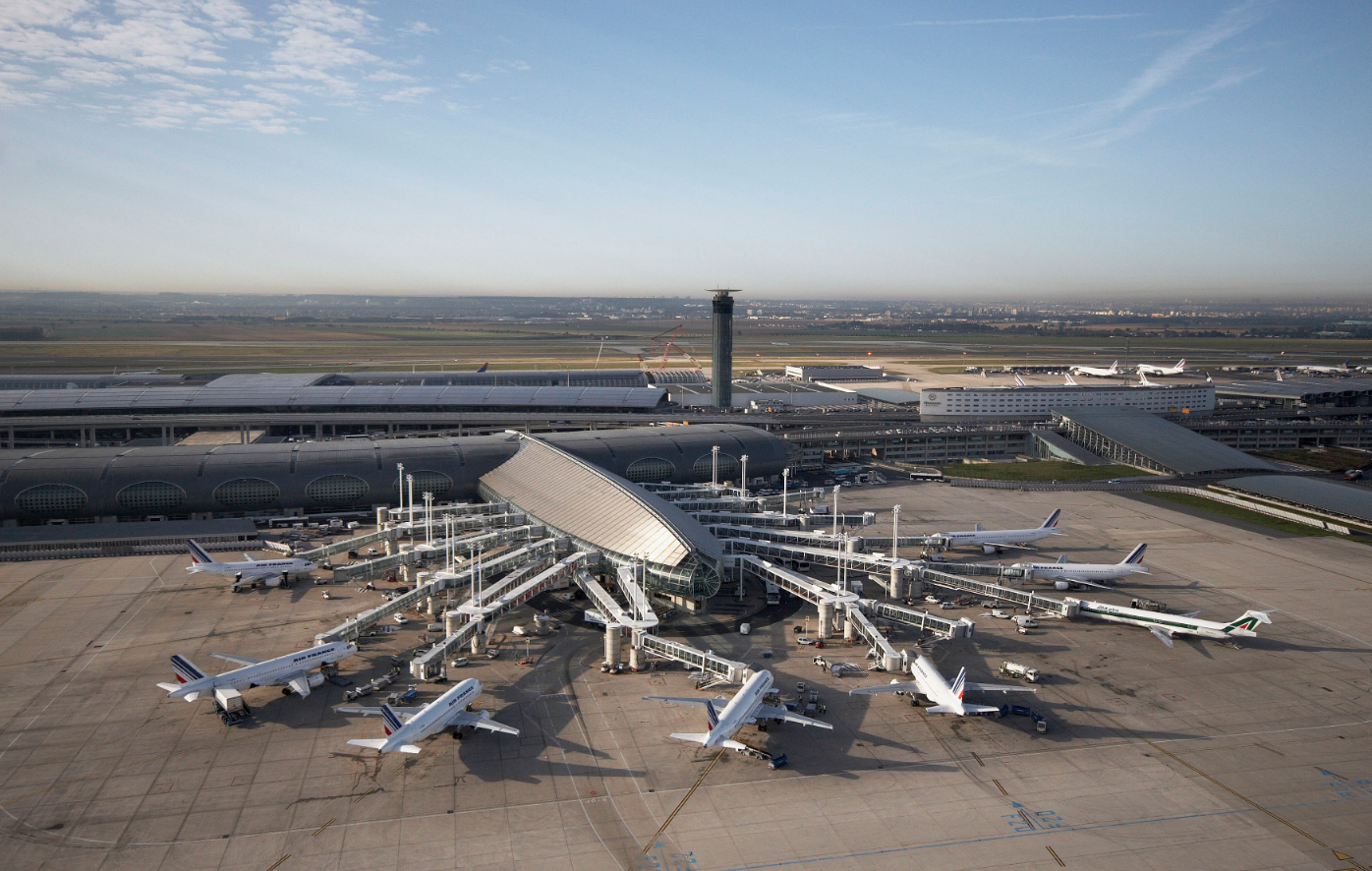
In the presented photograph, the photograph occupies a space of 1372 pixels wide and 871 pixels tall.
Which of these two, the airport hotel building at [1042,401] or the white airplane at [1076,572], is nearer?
the white airplane at [1076,572]

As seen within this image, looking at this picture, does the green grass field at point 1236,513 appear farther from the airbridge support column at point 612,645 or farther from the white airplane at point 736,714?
the airbridge support column at point 612,645

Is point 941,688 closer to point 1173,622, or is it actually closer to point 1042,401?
point 1173,622

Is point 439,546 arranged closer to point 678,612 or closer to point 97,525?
point 678,612

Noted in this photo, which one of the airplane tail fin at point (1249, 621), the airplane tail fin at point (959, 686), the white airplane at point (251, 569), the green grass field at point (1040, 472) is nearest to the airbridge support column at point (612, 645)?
the airplane tail fin at point (959, 686)

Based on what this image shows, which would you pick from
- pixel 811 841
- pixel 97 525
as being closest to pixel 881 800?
pixel 811 841

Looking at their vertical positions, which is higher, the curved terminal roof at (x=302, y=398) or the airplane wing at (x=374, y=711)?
the curved terminal roof at (x=302, y=398)

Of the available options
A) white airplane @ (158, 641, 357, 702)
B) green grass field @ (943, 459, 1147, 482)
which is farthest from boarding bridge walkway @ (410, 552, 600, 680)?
green grass field @ (943, 459, 1147, 482)

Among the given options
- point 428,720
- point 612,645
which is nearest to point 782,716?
point 612,645
